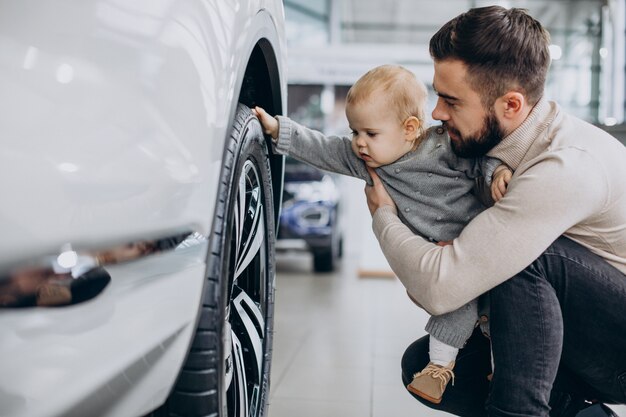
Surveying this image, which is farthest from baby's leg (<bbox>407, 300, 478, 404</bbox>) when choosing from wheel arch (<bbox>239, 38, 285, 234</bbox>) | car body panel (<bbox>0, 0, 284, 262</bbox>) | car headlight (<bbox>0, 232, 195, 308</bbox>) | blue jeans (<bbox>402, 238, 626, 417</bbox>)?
car headlight (<bbox>0, 232, 195, 308</bbox>)

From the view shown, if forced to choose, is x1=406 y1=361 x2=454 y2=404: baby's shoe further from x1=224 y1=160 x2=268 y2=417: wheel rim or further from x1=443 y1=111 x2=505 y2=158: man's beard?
x1=443 y1=111 x2=505 y2=158: man's beard

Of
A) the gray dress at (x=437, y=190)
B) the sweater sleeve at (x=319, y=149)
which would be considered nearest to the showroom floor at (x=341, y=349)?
the gray dress at (x=437, y=190)

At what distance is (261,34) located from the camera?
4.54 ft

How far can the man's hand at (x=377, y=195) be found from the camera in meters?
1.61

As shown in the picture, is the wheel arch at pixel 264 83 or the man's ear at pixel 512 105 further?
the wheel arch at pixel 264 83

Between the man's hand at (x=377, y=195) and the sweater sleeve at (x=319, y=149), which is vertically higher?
the sweater sleeve at (x=319, y=149)

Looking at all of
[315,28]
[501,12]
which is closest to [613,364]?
[501,12]

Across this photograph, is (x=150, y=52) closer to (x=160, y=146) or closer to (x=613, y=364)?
(x=160, y=146)

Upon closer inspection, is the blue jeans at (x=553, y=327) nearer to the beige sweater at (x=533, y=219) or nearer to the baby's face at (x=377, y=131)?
the beige sweater at (x=533, y=219)

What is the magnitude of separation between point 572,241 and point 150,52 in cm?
99

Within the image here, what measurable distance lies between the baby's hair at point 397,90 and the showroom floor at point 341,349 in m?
1.17

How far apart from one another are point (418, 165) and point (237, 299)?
518 millimetres

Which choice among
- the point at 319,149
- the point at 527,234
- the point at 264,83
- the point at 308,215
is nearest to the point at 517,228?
the point at 527,234

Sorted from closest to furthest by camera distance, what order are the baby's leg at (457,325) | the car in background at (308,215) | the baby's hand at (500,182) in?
the baby's hand at (500,182) → the baby's leg at (457,325) → the car in background at (308,215)
